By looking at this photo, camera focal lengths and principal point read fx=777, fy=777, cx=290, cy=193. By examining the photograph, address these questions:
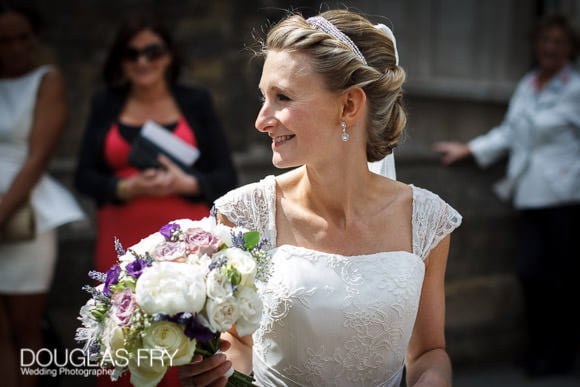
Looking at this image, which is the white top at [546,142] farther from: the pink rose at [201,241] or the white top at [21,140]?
the pink rose at [201,241]

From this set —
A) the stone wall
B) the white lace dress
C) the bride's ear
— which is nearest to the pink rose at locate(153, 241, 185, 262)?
the white lace dress

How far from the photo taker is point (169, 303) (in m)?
2.11

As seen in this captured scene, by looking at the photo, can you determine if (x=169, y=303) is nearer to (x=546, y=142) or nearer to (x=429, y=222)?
(x=429, y=222)

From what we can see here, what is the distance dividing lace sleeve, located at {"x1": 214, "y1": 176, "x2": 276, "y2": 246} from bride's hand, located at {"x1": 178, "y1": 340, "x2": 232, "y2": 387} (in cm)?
56

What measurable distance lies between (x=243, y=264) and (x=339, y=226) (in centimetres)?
65

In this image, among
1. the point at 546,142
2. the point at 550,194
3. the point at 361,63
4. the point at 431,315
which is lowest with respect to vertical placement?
the point at 550,194

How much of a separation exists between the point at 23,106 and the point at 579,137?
3.76m

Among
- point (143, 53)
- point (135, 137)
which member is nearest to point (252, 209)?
point (135, 137)

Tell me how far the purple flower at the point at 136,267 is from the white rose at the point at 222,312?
213 mm

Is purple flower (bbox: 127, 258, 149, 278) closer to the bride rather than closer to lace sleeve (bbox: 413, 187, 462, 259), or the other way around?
the bride

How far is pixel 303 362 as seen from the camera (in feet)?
8.71

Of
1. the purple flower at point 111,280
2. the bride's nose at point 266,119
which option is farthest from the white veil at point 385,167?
the purple flower at point 111,280

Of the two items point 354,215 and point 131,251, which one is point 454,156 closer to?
point 354,215

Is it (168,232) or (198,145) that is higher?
(168,232)
